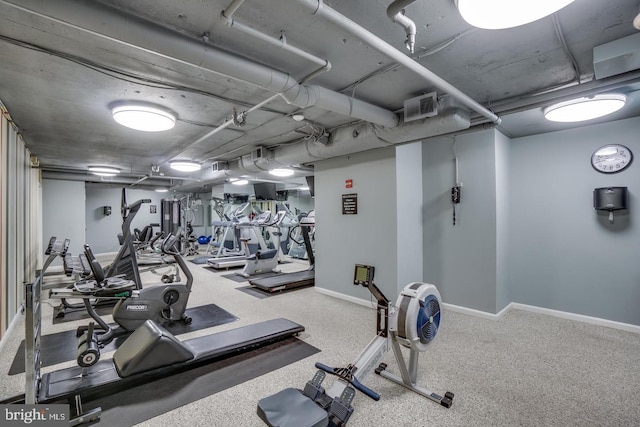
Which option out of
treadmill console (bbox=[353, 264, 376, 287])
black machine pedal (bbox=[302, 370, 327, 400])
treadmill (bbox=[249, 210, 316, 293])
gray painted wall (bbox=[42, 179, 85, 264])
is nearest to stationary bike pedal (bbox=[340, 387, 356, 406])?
black machine pedal (bbox=[302, 370, 327, 400])

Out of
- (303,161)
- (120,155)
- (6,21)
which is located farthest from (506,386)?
(120,155)

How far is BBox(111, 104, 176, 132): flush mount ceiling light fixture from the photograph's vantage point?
314 cm

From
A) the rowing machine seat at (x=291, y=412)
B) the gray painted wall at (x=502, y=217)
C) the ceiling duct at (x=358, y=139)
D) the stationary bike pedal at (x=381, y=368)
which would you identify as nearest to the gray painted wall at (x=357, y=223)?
the ceiling duct at (x=358, y=139)

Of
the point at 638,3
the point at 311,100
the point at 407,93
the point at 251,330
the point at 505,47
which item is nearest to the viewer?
the point at 638,3

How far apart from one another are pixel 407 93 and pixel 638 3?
1632 mm

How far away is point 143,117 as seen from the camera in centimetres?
325

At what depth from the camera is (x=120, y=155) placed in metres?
6.06

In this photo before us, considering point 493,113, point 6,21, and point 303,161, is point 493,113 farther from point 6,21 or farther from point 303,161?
point 6,21

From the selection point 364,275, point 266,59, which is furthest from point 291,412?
point 266,59

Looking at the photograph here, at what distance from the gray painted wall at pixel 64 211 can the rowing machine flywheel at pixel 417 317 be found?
9686 mm

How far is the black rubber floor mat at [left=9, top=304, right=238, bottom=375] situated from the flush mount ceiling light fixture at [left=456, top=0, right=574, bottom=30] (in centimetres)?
395

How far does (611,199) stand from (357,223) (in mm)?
3125

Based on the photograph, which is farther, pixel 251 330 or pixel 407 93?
pixel 251 330

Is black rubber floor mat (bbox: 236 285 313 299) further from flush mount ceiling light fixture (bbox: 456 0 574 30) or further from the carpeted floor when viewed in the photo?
flush mount ceiling light fixture (bbox: 456 0 574 30)
